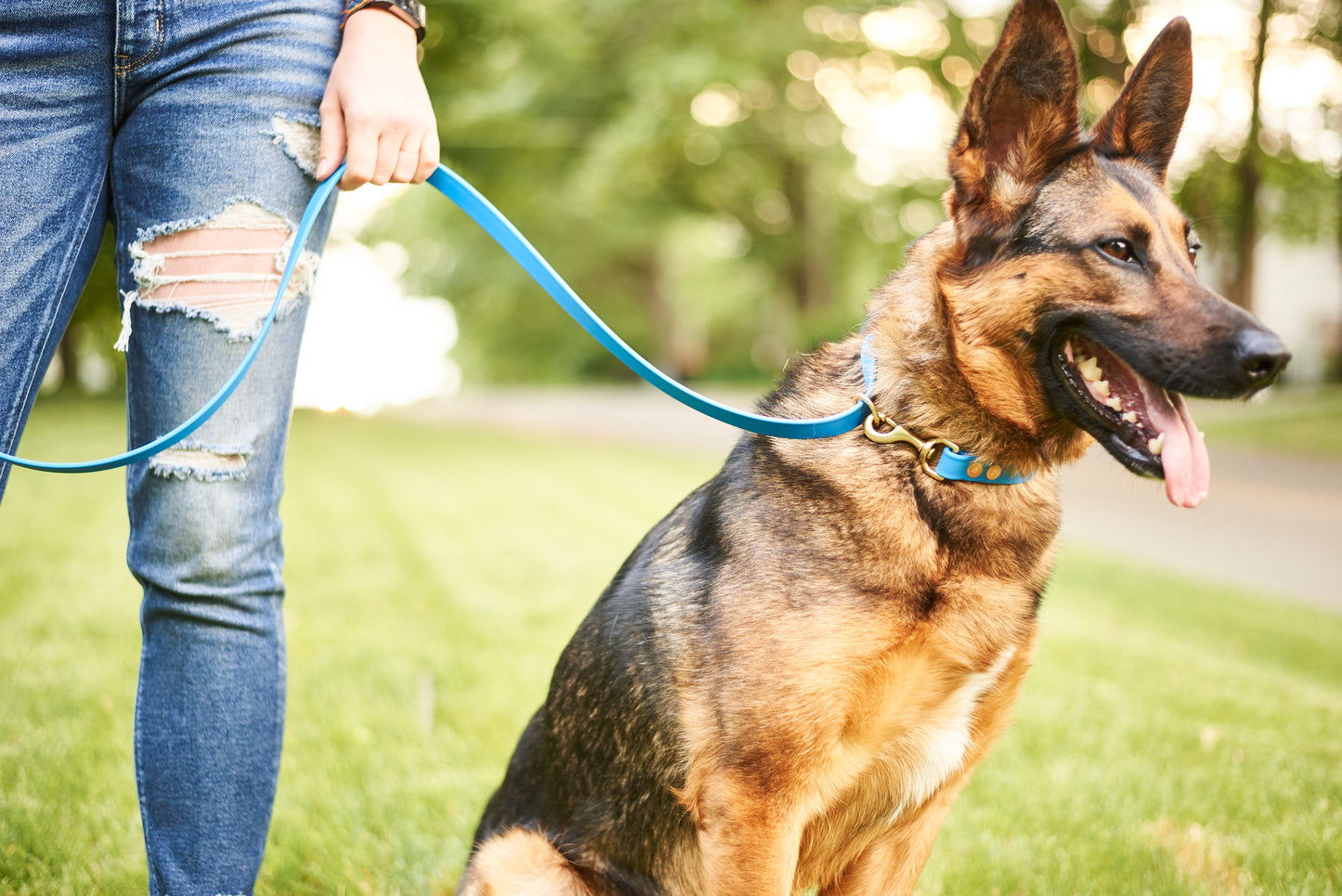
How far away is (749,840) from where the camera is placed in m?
1.91

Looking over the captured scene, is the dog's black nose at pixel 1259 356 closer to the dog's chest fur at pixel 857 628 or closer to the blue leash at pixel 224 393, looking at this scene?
the dog's chest fur at pixel 857 628

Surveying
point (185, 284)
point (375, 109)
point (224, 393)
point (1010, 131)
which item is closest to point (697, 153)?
point (1010, 131)

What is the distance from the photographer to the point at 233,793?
6.33ft

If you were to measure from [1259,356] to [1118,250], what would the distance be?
346 mm

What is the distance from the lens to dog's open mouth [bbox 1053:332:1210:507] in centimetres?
189

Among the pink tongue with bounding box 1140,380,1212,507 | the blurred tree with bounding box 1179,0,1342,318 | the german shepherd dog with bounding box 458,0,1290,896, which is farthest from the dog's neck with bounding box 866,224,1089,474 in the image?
the blurred tree with bounding box 1179,0,1342,318

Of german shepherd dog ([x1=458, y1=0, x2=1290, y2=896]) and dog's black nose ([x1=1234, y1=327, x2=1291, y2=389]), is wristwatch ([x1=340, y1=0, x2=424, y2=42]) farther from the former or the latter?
dog's black nose ([x1=1234, y1=327, x2=1291, y2=389])

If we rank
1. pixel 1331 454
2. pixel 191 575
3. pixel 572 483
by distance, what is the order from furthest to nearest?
pixel 1331 454 < pixel 572 483 < pixel 191 575

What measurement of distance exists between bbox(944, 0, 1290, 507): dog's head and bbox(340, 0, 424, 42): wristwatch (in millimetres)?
1142

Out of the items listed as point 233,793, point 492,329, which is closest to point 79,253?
point 233,793

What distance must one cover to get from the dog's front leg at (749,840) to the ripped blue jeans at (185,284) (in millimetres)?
928

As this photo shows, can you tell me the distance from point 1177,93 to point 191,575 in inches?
90.8

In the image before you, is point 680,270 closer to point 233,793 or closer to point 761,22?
point 761,22

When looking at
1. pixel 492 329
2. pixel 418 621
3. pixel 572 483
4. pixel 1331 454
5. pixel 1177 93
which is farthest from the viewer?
pixel 492 329
